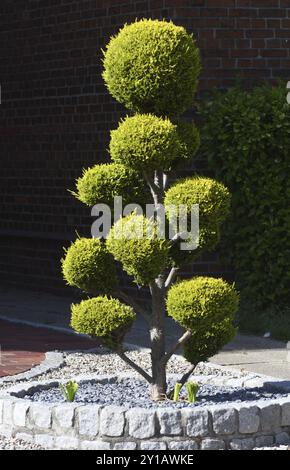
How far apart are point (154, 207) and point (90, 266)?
0.54 metres

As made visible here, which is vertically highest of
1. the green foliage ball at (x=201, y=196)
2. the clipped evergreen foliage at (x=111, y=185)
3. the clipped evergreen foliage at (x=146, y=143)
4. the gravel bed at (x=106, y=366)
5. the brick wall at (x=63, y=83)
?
the brick wall at (x=63, y=83)

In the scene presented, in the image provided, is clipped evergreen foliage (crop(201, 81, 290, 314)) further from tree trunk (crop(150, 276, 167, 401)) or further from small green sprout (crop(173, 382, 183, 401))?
small green sprout (crop(173, 382, 183, 401))

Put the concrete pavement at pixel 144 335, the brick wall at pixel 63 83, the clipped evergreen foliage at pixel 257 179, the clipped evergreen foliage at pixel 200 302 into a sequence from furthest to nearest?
the brick wall at pixel 63 83, the clipped evergreen foliage at pixel 257 179, the concrete pavement at pixel 144 335, the clipped evergreen foliage at pixel 200 302

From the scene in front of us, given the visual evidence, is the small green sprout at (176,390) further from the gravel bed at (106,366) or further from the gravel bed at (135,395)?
the gravel bed at (106,366)

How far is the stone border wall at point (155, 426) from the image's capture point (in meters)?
6.69

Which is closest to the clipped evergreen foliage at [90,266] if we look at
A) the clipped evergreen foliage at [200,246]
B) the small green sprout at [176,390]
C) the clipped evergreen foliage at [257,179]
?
the clipped evergreen foliage at [200,246]

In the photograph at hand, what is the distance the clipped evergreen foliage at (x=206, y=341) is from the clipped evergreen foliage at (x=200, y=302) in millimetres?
181

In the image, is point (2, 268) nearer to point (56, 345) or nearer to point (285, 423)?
point (56, 345)

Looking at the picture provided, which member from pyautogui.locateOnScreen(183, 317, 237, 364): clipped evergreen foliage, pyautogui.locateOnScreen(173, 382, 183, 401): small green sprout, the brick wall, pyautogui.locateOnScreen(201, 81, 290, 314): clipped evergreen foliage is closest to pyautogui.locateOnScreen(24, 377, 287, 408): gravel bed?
pyautogui.locateOnScreen(173, 382, 183, 401): small green sprout

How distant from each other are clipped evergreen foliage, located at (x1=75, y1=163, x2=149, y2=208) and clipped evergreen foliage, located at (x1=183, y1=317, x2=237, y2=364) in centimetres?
89

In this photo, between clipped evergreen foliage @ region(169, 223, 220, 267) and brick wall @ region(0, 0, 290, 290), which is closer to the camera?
clipped evergreen foliage @ region(169, 223, 220, 267)

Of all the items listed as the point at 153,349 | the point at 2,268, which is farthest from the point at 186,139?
the point at 2,268

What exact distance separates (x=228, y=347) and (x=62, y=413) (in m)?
3.29

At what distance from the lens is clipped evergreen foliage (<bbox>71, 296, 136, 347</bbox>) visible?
718 centimetres
